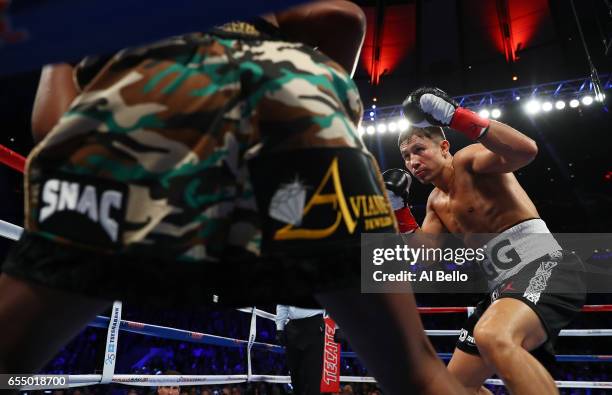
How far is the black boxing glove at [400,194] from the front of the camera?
233 centimetres

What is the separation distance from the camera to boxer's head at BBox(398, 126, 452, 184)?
2334mm

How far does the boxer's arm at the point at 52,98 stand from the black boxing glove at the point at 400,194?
69.3 inches

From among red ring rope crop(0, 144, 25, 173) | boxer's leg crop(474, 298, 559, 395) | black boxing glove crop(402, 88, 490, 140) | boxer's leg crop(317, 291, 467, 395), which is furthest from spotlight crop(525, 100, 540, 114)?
boxer's leg crop(317, 291, 467, 395)

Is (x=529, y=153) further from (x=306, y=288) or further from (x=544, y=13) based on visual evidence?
(x=544, y=13)

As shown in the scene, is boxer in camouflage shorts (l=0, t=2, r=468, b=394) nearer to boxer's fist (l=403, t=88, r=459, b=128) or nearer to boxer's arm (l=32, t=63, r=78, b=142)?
boxer's arm (l=32, t=63, r=78, b=142)

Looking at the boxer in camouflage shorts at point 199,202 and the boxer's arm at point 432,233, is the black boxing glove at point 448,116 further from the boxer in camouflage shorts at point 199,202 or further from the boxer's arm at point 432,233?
the boxer in camouflage shorts at point 199,202

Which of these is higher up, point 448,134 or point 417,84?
point 417,84

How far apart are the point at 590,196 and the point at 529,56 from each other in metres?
3.85

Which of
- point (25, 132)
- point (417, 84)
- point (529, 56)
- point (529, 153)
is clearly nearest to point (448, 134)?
point (417, 84)

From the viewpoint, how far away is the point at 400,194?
92.2 inches

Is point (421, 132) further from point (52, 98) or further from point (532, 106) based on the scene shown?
point (532, 106)

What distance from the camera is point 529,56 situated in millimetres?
9695

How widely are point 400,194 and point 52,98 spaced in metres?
1.86

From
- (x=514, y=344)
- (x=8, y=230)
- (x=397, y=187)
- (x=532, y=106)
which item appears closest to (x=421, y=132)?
(x=397, y=187)
